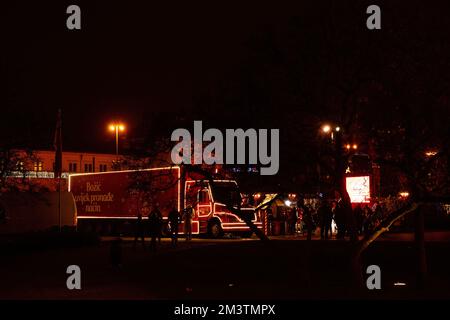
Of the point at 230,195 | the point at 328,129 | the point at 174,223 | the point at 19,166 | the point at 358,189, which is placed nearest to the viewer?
the point at 328,129

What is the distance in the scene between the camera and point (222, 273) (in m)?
21.2

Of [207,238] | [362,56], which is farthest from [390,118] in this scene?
[207,238]

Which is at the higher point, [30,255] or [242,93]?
[242,93]

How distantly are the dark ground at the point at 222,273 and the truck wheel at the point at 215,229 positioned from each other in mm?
6257

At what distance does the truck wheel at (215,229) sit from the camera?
119ft

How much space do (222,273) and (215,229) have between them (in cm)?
1538

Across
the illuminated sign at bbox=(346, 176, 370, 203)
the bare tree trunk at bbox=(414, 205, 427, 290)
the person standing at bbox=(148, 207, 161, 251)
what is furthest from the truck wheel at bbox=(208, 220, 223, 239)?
the bare tree trunk at bbox=(414, 205, 427, 290)

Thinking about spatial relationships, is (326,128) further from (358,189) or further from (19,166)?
(19,166)

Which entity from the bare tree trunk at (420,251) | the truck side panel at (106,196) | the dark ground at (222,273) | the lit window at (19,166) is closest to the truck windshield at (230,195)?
the dark ground at (222,273)

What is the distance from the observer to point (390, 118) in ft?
50.0

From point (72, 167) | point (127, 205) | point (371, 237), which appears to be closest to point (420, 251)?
point (371, 237)
